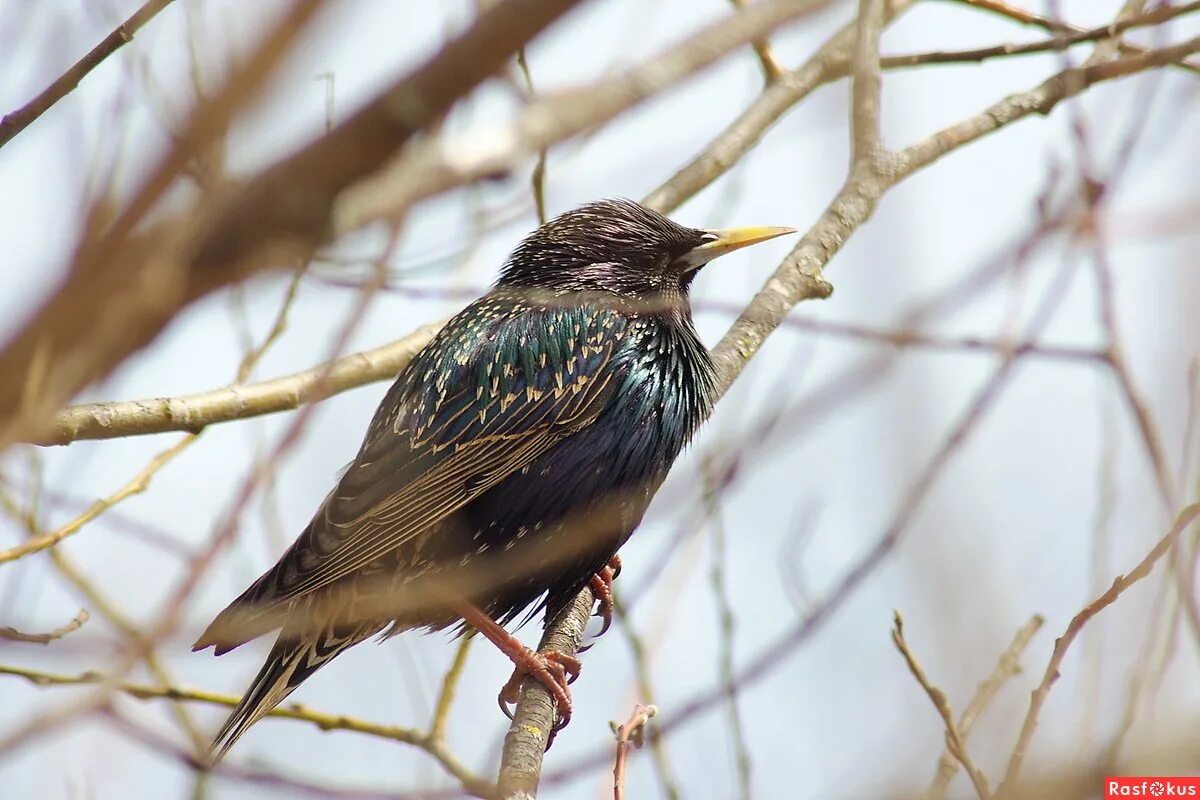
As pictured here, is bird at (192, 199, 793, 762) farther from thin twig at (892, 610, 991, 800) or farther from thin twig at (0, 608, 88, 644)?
thin twig at (892, 610, 991, 800)

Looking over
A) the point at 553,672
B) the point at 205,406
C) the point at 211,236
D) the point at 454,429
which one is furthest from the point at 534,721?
the point at 211,236

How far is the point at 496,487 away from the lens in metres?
4.63

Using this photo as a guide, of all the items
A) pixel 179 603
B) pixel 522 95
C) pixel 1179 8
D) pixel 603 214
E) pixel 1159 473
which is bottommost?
pixel 179 603

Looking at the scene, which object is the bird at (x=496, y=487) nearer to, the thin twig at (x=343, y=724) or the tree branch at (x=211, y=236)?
the thin twig at (x=343, y=724)

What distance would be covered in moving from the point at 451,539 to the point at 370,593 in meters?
0.33

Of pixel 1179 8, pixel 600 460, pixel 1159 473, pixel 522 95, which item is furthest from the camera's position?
pixel 600 460

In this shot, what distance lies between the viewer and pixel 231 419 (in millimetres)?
4184

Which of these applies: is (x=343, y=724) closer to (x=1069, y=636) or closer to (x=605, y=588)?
(x=605, y=588)

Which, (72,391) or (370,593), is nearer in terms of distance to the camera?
(72,391)

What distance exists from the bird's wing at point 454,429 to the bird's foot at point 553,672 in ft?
1.73

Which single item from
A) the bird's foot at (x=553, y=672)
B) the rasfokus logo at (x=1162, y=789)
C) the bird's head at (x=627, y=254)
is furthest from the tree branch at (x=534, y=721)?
the rasfokus logo at (x=1162, y=789)

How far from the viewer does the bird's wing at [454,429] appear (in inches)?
175

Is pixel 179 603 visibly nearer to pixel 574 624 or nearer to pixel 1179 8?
pixel 574 624

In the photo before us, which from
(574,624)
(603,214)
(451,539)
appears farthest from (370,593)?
(603,214)
